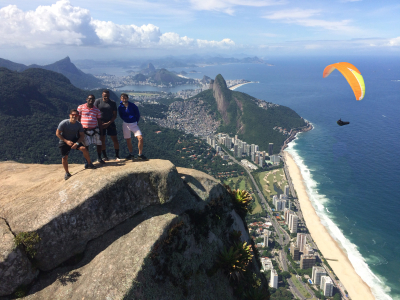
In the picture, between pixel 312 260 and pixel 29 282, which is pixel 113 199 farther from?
pixel 312 260

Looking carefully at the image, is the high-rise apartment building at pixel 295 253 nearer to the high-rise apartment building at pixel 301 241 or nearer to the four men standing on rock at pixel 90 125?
the high-rise apartment building at pixel 301 241

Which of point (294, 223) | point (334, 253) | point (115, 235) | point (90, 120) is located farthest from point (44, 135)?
point (334, 253)

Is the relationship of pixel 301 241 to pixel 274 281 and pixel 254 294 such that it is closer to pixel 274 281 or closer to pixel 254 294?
pixel 274 281

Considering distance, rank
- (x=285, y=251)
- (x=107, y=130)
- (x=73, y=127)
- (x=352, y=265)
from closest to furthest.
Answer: (x=73, y=127), (x=107, y=130), (x=352, y=265), (x=285, y=251)

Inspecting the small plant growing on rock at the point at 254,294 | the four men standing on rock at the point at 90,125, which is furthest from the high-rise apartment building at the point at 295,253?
the four men standing on rock at the point at 90,125

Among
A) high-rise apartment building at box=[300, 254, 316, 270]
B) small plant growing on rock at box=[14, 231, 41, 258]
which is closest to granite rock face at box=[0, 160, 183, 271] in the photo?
small plant growing on rock at box=[14, 231, 41, 258]

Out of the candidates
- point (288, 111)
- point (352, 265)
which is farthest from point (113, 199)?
point (288, 111)
